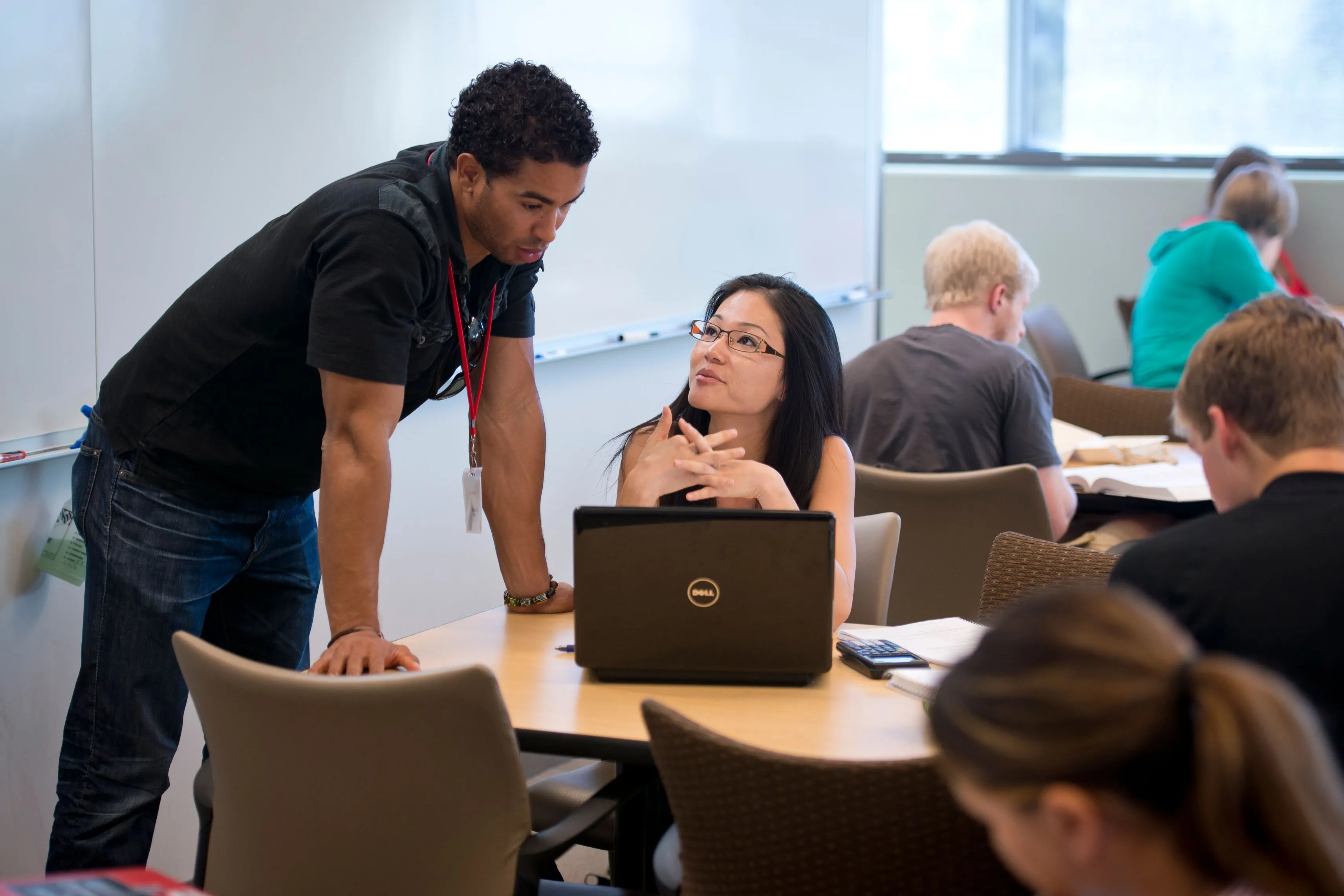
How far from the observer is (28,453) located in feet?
7.18

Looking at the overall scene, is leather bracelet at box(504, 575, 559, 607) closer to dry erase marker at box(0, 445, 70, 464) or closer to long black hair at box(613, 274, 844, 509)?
long black hair at box(613, 274, 844, 509)

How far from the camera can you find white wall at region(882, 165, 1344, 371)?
606 cm

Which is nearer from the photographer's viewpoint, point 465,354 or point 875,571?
point 465,354

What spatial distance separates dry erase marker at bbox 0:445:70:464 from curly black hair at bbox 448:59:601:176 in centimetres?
98

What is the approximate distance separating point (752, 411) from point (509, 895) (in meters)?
1.07

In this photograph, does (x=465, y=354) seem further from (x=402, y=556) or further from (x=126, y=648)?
(x=402, y=556)

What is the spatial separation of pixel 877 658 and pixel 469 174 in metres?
0.93

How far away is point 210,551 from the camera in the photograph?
6.40 ft

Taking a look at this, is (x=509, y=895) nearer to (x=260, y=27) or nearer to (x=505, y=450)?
(x=505, y=450)

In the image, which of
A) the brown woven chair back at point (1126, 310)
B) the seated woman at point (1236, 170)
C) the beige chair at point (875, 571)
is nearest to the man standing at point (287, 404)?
the beige chair at point (875, 571)

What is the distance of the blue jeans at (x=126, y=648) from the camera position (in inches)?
Answer: 74.5

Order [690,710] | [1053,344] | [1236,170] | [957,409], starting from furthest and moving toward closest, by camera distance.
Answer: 1. [1236,170]
2. [1053,344]
3. [957,409]
4. [690,710]

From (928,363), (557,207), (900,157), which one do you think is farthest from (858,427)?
(900,157)

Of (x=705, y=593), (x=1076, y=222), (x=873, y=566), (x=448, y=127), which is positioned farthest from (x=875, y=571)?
(x=1076, y=222)
